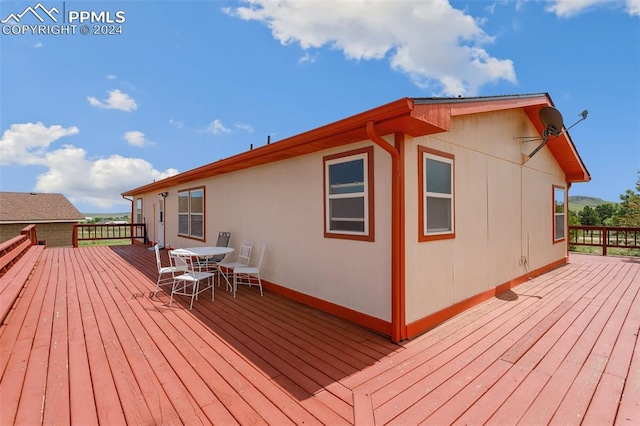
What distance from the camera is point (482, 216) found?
4551mm

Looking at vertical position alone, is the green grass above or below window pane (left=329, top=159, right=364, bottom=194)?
below

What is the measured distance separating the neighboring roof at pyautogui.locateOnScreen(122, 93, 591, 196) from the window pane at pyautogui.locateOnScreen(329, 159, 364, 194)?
0.30m

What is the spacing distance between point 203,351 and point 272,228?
266 cm

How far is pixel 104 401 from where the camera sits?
208 centimetres

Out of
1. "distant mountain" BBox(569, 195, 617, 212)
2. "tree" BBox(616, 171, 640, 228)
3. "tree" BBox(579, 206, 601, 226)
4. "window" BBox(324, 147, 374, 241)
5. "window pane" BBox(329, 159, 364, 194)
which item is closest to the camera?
"window" BBox(324, 147, 374, 241)

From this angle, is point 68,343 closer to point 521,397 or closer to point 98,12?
point 521,397

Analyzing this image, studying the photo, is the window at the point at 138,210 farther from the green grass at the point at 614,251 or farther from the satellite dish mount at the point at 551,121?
the green grass at the point at 614,251

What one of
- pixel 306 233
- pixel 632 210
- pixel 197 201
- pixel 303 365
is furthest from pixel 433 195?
pixel 632 210

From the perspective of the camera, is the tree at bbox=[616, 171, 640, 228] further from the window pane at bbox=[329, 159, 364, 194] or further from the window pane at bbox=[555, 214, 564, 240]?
the window pane at bbox=[329, 159, 364, 194]

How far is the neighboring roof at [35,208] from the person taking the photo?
16331 millimetres

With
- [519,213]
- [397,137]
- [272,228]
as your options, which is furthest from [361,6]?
[519,213]

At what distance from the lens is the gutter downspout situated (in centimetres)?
311

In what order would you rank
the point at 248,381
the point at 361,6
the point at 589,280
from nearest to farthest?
the point at 248,381 → the point at 361,6 → the point at 589,280

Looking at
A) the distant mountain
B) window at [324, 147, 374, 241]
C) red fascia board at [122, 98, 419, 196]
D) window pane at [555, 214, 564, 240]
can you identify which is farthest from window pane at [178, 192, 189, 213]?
the distant mountain
